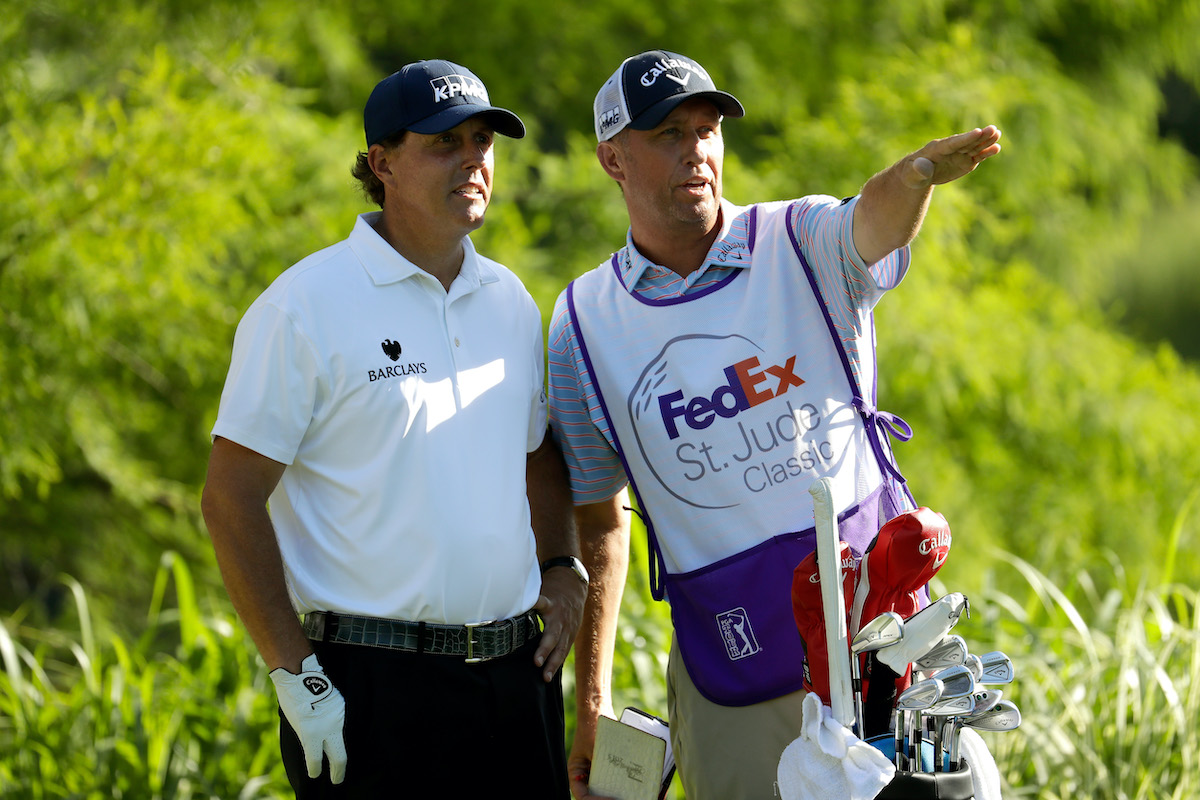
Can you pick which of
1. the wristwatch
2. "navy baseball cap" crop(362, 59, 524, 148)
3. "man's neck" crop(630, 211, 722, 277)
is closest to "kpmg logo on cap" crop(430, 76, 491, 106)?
"navy baseball cap" crop(362, 59, 524, 148)

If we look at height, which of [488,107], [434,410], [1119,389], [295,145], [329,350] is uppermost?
[295,145]

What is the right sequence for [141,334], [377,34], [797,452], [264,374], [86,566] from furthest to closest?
[377,34]
[86,566]
[141,334]
[797,452]
[264,374]

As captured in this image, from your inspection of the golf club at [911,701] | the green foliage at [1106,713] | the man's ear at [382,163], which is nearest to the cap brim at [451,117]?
the man's ear at [382,163]

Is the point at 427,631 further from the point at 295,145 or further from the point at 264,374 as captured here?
the point at 295,145

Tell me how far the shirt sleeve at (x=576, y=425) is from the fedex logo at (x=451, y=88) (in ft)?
1.64

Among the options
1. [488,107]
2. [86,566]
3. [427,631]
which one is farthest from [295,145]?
[427,631]

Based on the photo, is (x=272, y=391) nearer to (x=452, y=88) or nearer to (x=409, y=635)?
(x=409, y=635)

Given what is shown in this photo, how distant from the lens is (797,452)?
2.24 m

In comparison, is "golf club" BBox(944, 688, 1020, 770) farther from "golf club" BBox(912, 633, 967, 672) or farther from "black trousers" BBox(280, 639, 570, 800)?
"black trousers" BBox(280, 639, 570, 800)

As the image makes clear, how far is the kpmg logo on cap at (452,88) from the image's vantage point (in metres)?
2.29

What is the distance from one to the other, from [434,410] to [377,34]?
15.3 feet

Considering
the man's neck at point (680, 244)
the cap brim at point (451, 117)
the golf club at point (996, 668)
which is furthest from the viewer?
the man's neck at point (680, 244)

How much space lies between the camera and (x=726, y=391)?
7.42 ft

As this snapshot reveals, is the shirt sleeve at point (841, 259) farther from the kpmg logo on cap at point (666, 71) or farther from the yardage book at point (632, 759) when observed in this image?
the yardage book at point (632, 759)
